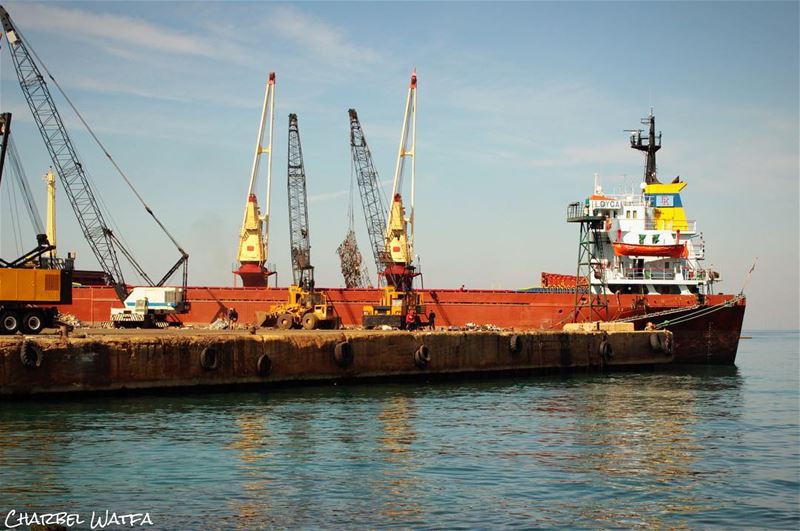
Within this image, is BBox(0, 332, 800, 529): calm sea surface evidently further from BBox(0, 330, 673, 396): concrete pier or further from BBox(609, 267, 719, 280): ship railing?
BBox(609, 267, 719, 280): ship railing

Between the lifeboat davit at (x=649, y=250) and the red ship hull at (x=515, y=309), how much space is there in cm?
359

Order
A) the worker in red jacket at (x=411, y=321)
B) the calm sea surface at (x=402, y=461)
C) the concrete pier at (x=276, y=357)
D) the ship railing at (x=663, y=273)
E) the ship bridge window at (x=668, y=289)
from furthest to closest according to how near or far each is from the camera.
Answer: the ship bridge window at (x=668, y=289) < the ship railing at (x=663, y=273) < the worker in red jacket at (x=411, y=321) < the concrete pier at (x=276, y=357) < the calm sea surface at (x=402, y=461)

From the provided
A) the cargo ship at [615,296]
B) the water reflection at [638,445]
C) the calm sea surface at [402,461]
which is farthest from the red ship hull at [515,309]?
the calm sea surface at [402,461]

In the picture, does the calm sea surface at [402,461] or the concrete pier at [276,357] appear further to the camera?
the concrete pier at [276,357]

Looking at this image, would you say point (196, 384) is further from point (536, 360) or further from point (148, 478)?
point (536, 360)

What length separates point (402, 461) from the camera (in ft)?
75.8

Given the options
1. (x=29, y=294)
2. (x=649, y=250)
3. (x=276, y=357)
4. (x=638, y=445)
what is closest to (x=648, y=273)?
(x=649, y=250)

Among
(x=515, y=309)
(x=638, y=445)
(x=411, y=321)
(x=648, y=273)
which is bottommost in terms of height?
(x=638, y=445)

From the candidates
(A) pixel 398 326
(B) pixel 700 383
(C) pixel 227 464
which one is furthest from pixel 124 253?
(C) pixel 227 464

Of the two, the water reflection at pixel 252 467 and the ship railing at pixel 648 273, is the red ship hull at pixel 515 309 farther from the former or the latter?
the water reflection at pixel 252 467

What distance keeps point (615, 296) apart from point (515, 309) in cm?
766

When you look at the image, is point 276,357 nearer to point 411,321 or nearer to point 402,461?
point 402,461

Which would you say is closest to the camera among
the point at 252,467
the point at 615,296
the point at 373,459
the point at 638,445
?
the point at 252,467

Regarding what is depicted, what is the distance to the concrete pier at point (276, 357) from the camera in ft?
107
